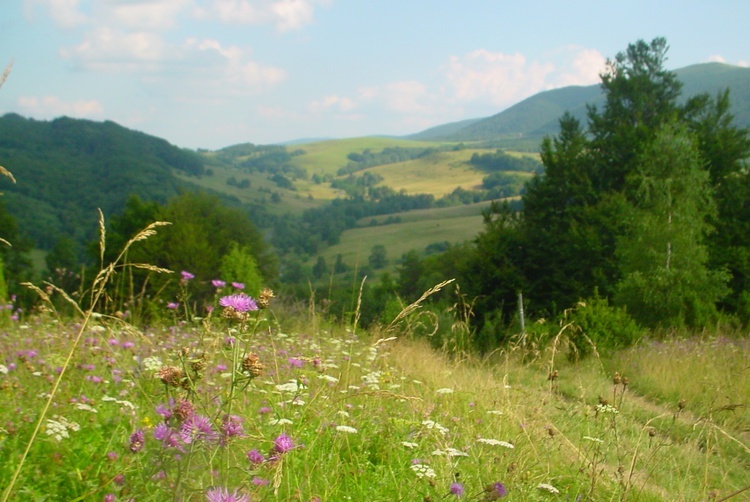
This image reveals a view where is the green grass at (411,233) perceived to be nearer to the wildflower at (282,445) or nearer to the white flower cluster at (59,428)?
the white flower cluster at (59,428)

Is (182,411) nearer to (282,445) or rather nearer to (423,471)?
(282,445)

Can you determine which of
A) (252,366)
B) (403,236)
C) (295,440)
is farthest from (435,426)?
(403,236)

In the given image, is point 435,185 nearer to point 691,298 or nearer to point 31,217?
point 31,217

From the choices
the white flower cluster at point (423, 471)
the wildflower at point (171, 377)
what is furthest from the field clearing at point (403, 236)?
the wildflower at point (171, 377)

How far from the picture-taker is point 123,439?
2480mm

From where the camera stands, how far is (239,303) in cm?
162

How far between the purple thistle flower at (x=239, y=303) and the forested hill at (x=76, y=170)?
66426 mm

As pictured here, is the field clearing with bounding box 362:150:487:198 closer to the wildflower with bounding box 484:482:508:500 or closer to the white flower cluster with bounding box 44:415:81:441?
the white flower cluster with bounding box 44:415:81:441

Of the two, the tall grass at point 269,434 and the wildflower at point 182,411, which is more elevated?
the wildflower at point 182,411

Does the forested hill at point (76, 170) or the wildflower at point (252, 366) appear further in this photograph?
the forested hill at point (76, 170)

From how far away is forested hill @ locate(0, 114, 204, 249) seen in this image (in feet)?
246

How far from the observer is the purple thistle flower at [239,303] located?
1.60 m

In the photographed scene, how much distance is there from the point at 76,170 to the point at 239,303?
385ft

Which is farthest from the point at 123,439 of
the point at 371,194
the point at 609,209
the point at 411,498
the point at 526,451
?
the point at 371,194
